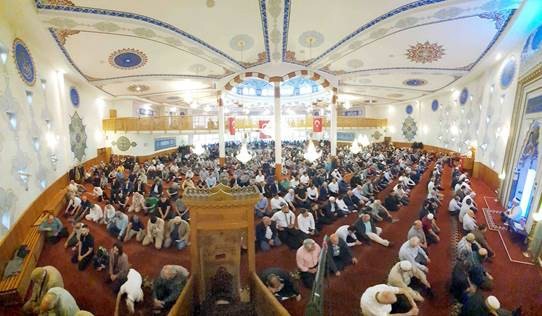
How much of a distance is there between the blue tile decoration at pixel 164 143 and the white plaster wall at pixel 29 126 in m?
6.31

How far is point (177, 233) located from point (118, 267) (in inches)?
47.8

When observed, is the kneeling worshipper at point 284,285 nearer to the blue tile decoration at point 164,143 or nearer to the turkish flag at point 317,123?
the turkish flag at point 317,123

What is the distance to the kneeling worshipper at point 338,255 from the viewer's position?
3803mm

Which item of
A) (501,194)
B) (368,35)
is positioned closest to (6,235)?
(368,35)

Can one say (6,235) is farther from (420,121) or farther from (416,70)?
(420,121)

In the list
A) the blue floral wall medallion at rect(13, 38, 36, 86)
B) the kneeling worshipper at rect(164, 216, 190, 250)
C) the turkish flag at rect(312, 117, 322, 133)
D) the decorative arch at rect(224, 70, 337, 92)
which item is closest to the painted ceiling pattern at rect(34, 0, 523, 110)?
the decorative arch at rect(224, 70, 337, 92)

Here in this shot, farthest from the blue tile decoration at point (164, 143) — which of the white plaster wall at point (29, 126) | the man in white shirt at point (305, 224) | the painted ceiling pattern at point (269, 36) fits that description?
the man in white shirt at point (305, 224)

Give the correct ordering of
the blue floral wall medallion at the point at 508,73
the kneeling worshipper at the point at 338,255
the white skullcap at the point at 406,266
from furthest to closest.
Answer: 1. the blue floral wall medallion at the point at 508,73
2. the kneeling worshipper at the point at 338,255
3. the white skullcap at the point at 406,266

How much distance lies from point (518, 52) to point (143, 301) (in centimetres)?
921

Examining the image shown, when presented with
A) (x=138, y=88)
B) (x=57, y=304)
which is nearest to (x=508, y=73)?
(x=57, y=304)

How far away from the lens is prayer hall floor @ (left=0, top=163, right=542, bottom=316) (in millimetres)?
3178

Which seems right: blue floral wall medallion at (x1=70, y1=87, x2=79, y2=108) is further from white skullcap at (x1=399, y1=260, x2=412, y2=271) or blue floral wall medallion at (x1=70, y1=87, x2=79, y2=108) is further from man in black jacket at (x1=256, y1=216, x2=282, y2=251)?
white skullcap at (x1=399, y1=260, x2=412, y2=271)

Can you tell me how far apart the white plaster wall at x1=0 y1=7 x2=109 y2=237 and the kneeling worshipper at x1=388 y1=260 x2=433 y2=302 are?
565 cm

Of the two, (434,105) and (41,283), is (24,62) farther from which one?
(434,105)
